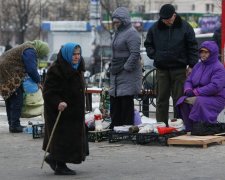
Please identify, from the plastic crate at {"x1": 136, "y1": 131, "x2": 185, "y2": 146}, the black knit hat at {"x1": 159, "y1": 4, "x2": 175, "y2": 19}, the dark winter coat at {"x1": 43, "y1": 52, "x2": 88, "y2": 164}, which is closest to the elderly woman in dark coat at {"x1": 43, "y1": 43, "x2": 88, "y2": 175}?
the dark winter coat at {"x1": 43, "y1": 52, "x2": 88, "y2": 164}

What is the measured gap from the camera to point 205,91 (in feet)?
38.2

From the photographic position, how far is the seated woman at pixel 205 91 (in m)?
11.6

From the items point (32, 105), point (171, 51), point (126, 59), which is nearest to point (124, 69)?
point (126, 59)

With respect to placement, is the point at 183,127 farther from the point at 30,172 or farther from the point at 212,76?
the point at 30,172

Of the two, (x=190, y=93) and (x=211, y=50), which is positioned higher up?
(x=211, y=50)

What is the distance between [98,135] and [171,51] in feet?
5.59

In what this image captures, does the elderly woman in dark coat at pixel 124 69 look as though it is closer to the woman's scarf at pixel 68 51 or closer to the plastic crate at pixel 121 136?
the plastic crate at pixel 121 136

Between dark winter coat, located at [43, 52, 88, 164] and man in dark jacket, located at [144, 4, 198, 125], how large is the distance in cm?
334

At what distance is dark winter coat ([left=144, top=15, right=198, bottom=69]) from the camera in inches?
484

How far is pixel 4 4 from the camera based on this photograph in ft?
195

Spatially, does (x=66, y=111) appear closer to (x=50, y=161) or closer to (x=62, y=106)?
(x=62, y=106)

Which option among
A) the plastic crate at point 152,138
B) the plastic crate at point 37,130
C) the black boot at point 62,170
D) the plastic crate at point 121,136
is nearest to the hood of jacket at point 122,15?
the plastic crate at point 121,136

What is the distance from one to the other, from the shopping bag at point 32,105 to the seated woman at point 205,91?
116 inches

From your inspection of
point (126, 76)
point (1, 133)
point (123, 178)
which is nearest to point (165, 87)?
point (126, 76)
